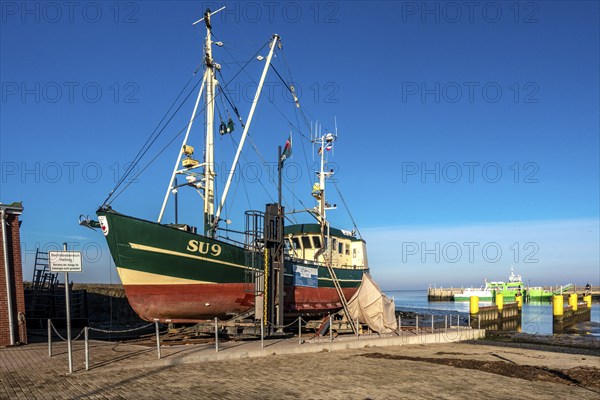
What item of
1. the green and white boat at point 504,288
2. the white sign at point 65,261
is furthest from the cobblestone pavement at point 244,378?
the green and white boat at point 504,288

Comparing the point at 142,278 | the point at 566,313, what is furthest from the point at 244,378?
the point at 566,313

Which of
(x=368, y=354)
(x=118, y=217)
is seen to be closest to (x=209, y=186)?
(x=118, y=217)

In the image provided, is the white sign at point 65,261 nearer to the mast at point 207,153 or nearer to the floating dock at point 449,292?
the mast at point 207,153

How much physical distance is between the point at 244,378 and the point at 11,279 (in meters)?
9.77

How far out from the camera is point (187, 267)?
20484mm

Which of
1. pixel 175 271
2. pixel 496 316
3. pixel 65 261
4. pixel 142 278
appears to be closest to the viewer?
pixel 65 261

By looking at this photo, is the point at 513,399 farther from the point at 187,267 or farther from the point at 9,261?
the point at 9,261

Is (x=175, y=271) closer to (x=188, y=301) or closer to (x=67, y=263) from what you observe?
(x=188, y=301)

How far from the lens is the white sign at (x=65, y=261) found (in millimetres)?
11430

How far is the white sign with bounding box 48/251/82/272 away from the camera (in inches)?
450

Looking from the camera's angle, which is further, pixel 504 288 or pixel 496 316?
pixel 504 288

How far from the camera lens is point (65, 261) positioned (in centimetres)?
Answer: 1165

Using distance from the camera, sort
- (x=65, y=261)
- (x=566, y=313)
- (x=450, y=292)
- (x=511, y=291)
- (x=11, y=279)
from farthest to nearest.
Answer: (x=450, y=292)
(x=511, y=291)
(x=566, y=313)
(x=11, y=279)
(x=65, y=261)

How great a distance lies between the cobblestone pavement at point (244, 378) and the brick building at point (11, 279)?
1.12 meters
